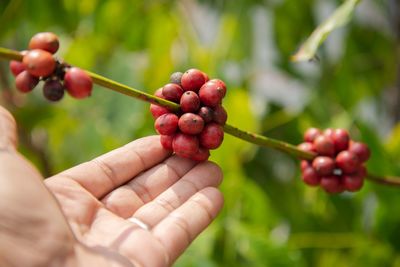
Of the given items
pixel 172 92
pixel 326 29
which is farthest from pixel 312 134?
pixel 172 92

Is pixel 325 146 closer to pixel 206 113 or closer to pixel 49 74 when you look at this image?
pixel 206 113

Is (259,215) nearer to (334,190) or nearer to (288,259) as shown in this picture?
(288,259)

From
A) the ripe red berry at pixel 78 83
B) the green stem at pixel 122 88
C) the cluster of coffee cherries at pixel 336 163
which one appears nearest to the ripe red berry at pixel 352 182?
the cluster of coffee cherries at pixel 336 163

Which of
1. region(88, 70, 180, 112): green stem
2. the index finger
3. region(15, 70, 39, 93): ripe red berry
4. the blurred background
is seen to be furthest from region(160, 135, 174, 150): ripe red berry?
the blurred background

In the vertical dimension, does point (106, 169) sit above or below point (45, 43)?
below

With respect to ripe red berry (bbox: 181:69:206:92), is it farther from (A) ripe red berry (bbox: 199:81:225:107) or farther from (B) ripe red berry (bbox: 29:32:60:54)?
(B) ripe red berry (bbox: 29:32:60:54)

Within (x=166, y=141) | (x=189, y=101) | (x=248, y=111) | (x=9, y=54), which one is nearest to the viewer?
(x=9, y=54)
